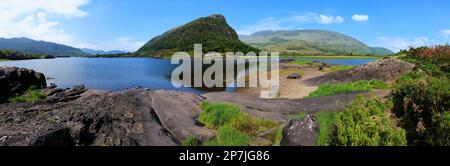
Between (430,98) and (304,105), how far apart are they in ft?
47.4

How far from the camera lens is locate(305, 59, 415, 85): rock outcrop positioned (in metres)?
46.1

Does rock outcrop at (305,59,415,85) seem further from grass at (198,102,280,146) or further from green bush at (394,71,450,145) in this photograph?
grass at (198,102,280,146)

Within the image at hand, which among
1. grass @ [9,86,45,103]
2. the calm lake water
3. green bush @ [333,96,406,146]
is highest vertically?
green bush @ [333,96,406,146]

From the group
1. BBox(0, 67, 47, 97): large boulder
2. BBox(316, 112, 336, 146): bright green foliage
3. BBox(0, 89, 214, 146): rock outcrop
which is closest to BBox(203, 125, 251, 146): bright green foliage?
BBox(0, 89, 214, 146): rock outcrop

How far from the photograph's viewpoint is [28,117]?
19.0m

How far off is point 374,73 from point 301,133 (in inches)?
1507

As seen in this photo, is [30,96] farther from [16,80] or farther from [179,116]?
[179,116]

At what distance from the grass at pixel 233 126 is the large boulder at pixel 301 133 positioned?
2037 mm

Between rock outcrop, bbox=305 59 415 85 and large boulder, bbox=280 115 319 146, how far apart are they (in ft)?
108

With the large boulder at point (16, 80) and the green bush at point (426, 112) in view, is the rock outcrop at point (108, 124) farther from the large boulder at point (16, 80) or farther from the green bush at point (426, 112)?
the large boulder at point (16, 80)

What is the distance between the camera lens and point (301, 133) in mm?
16438

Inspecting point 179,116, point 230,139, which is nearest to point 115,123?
point 179,116

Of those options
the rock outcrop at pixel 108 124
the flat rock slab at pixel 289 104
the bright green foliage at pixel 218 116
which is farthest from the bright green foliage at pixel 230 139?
the flat rock slab at pixel 289 104

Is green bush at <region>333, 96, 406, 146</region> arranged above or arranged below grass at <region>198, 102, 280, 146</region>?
above
